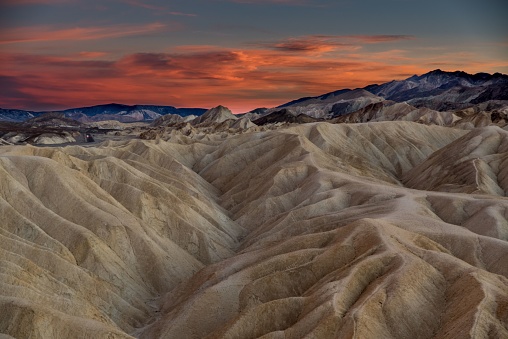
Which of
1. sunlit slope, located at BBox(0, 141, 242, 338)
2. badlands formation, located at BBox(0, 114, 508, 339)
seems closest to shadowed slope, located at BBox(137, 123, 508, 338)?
badlands formation, located at BBox(0, 114, 508, 339)

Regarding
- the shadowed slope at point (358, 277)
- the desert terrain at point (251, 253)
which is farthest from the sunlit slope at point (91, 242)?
the shadowed slope at point (358, 277)

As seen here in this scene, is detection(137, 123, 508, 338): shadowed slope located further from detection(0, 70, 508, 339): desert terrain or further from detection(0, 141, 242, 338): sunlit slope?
detection(0, 141, 242, 338): sunlit slope

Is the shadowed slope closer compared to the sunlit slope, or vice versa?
the shadowed slope

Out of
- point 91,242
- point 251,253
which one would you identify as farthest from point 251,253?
point 91,242

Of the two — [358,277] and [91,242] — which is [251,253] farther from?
[358,277]

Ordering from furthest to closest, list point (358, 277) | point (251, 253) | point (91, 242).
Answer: point (251, 253)
point (91, 242)
point (358, 277)

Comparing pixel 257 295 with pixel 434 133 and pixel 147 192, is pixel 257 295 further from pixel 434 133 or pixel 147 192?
pixel 434 133

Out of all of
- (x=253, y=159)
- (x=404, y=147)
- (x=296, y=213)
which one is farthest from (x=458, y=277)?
(x=404, y=147)

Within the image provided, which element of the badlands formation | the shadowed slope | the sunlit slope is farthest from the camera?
the sunlit slope

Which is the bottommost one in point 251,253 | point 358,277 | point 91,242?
point 251,253
